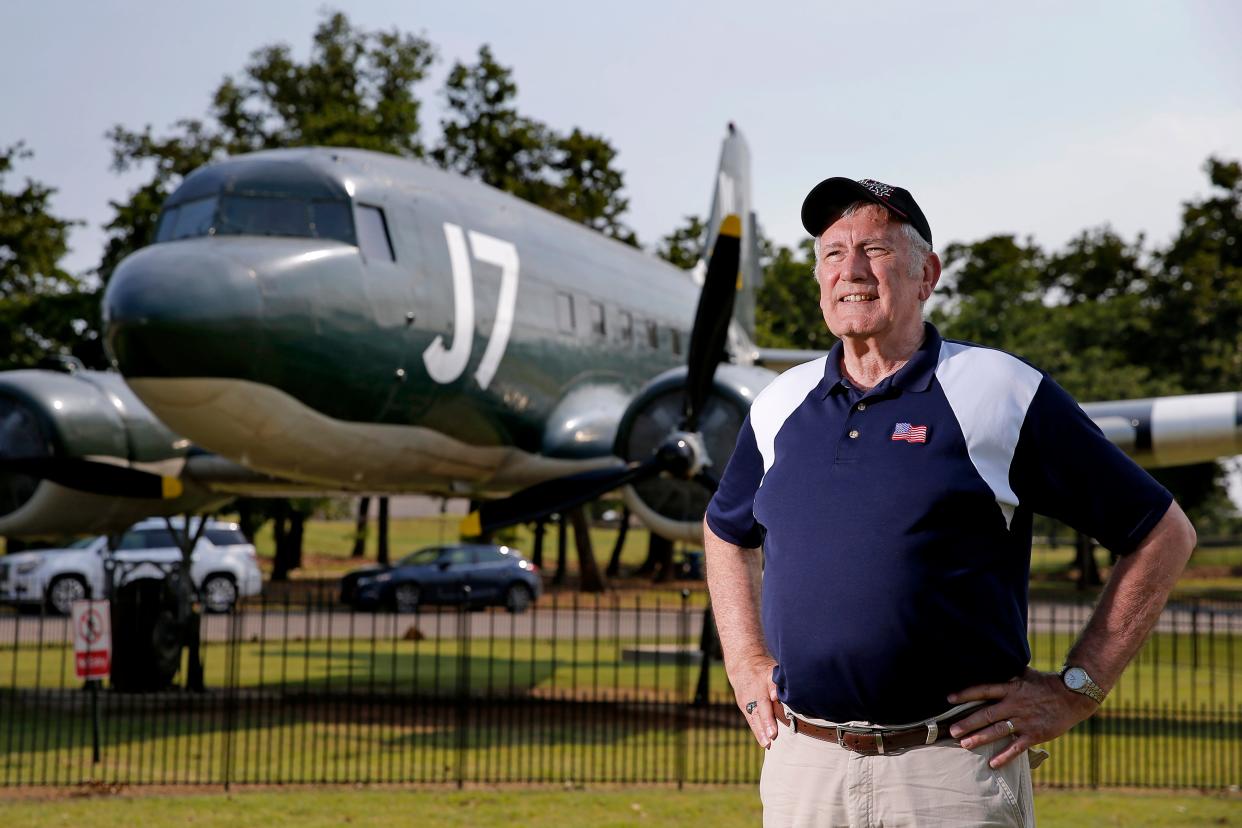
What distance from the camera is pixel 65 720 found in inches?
543

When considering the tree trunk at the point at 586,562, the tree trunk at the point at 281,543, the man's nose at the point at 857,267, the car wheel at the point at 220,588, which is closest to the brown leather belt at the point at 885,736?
the man's nose at the point at 857,267

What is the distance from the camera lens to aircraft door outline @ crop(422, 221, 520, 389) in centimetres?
1204

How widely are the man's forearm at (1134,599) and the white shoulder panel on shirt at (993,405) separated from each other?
0.90ft

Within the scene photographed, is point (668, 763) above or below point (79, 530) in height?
below

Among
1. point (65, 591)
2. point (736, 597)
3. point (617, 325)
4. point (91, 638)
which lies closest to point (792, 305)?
point (65, 591)

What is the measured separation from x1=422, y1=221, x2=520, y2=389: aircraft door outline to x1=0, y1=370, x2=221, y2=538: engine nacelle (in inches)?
152

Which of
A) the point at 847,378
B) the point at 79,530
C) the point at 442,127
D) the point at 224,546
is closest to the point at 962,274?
the point at 442,127

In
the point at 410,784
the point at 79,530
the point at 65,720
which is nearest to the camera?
the point at 410,784

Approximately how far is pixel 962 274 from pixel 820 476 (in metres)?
63.0

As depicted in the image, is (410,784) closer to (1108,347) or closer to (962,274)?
(1108,347)

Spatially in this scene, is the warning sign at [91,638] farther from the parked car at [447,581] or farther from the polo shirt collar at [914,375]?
the parked car at [447,581]

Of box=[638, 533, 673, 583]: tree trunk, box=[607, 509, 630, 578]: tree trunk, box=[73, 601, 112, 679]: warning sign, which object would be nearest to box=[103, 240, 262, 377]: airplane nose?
box=[73, 601, 112, 679]: warning sign

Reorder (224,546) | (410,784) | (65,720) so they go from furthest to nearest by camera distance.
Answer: (224,546) → (65,720) → (410,784)

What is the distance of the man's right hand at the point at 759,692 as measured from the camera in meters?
3.08
